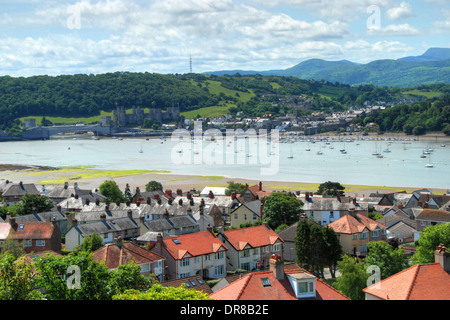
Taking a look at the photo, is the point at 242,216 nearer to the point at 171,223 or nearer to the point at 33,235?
the point at 171,223

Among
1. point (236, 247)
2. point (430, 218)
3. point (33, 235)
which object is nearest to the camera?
point (236, 247)

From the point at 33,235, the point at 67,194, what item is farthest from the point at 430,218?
the point at 67,194

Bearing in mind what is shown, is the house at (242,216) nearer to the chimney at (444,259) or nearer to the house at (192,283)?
the house at (192,283)

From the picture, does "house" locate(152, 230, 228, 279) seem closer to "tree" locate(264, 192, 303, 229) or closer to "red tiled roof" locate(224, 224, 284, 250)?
"red tiled roof" locate(224, 224, 284, 250)

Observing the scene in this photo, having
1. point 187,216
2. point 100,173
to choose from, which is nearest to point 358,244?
point 187,216

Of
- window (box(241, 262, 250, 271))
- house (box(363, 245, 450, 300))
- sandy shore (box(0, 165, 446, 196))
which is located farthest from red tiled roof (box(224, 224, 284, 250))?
sandy shore (box(0, 165, 446, 196))
